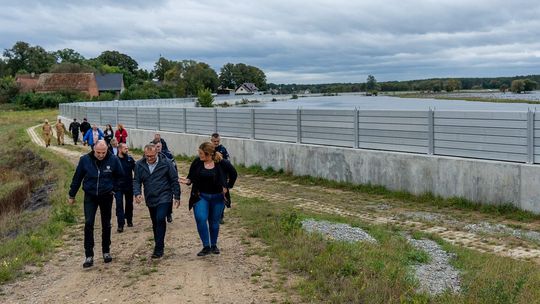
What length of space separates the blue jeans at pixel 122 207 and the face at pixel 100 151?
8.07ft

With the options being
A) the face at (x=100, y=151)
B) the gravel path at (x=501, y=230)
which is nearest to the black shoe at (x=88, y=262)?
the face at (x=100, y=151)

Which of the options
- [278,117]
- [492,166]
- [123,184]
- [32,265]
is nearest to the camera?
[32,265]

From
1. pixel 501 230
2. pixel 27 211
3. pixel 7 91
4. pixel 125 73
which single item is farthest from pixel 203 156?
pixel 125 73

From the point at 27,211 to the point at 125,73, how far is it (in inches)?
4982

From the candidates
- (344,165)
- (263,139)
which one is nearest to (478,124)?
(344,165)

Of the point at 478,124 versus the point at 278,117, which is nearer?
the point at 478,124

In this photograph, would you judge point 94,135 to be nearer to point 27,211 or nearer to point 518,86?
point 27,211

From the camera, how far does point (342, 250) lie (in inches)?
314

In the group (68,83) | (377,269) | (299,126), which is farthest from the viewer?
(68,83)

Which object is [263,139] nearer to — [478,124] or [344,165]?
[344,165]

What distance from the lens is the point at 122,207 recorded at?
35.9 ft

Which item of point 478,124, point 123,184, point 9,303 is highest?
point 478,124

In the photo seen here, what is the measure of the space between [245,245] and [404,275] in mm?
3017

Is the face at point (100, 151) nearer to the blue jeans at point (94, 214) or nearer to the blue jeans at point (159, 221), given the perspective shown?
the blue jeans at point (94, 214)
